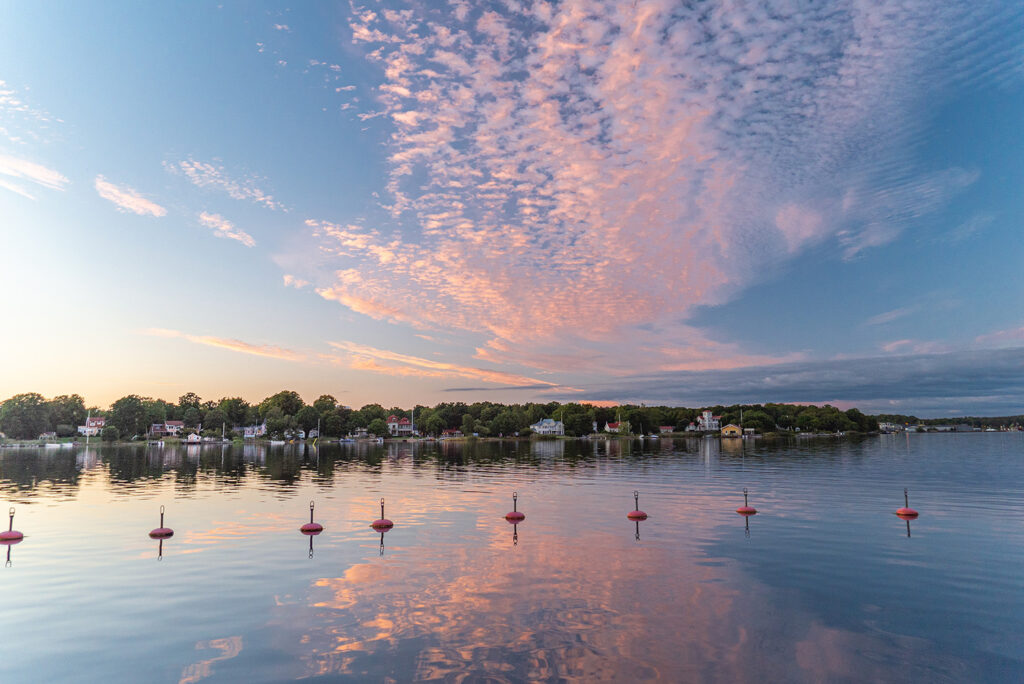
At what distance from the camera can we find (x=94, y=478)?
84688 mm

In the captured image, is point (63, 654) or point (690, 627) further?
point (690, 627)

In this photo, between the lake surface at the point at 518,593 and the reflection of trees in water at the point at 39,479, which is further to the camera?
the reflection of trees in water at the point at 39,479

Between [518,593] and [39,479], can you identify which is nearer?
[518,593]

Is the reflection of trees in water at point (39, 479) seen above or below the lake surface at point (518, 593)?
below

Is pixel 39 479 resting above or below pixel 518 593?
below

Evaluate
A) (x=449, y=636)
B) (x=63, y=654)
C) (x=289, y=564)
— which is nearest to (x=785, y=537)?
(x=449, y=636)

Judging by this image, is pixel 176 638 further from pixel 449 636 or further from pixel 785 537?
pixel 785 537

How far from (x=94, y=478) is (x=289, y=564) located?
7311cm

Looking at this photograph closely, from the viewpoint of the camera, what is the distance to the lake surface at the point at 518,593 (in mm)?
19297

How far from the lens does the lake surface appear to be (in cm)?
1930

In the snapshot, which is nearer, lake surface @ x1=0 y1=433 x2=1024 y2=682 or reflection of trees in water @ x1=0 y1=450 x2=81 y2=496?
lake surface @ x1=0 y1=433 x2=1024 y2=682

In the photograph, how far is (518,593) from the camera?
26.7 meters

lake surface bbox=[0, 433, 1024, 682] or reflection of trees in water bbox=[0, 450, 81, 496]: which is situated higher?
lake surface bbox=[0, 433, 1024, 682]

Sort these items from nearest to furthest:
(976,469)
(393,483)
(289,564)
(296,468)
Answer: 1. (289,564)
2. (393,483)
3. (976,469)
4. (296,468)
